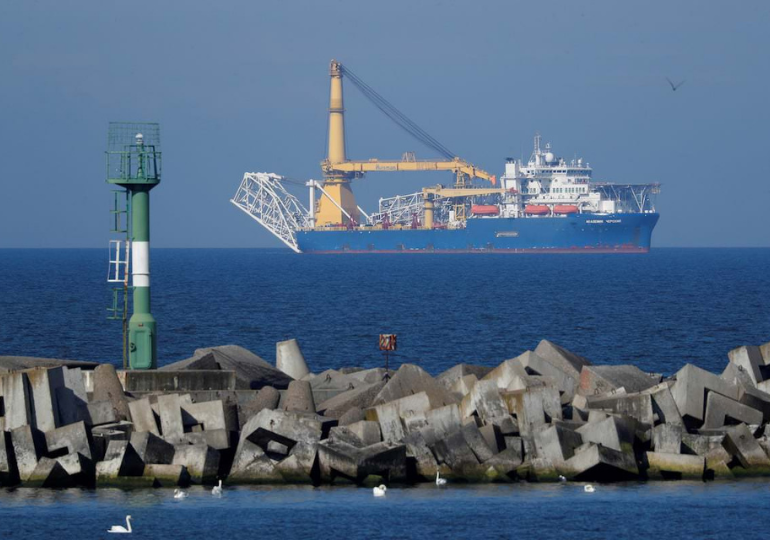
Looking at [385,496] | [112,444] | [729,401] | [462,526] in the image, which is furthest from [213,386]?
[729,401]

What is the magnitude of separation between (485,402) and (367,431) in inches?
42.7

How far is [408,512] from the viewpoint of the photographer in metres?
9.99

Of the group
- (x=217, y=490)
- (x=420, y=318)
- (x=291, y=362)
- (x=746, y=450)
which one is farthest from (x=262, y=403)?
(x=420, y=318)

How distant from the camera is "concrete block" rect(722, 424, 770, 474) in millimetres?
11320

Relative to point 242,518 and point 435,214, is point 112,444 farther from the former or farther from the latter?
point 435,214

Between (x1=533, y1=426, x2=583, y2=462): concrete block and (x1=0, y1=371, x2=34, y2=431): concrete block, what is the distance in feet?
13.8

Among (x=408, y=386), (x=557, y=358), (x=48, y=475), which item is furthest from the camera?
(x=557, y=358)

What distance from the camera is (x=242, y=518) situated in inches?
388

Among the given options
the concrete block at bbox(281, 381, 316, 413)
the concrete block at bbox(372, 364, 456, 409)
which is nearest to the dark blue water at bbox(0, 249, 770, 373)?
the concrete block at bbox(372, 364, 456, 409)

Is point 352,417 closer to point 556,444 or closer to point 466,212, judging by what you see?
point 556,444

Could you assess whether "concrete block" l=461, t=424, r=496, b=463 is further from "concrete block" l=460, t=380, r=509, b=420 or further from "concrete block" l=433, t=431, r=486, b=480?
"concrete block" l=460, t=380, r=509, b=420

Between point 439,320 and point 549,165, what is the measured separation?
6419 cm

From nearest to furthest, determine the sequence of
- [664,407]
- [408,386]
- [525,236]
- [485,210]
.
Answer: [664,407] → [408,386] → [525,236] → [485,210]

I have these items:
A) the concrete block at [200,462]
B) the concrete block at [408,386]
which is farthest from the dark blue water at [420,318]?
the concrete block at [200,462]
